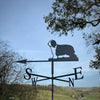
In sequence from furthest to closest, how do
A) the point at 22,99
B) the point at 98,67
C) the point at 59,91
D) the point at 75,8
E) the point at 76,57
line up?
the point at 59,91 → the point at 22,99 → the point at 98,67 → the point at 75,8 → the point at 76,57

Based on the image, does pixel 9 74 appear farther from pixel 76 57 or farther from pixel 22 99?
pixel 76 57

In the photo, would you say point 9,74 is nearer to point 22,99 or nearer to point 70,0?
point 22,99

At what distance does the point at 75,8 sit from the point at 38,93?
14.9ft

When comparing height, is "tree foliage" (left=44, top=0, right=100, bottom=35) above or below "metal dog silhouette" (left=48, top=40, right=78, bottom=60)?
above

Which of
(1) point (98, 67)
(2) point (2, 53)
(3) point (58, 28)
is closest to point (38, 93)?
(2) point (2, 53)

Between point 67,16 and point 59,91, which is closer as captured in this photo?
point 67,16

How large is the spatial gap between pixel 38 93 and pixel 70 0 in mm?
4701

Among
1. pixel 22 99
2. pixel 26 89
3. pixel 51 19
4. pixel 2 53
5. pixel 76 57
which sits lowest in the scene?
pixel 22 99

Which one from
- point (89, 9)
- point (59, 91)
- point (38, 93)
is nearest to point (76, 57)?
point (89, 9)

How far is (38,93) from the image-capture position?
24.2 ft

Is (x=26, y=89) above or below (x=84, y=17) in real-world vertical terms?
Result: below

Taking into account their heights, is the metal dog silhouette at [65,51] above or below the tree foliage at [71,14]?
below

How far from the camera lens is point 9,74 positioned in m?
7.21

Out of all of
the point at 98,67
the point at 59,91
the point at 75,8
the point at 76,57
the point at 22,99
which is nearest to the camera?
the point at 76,57
